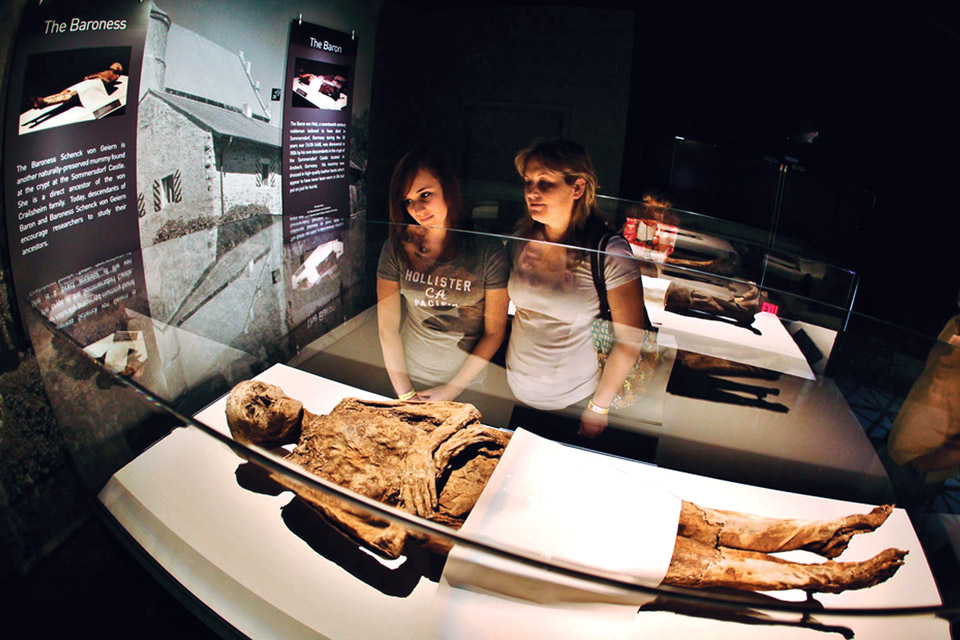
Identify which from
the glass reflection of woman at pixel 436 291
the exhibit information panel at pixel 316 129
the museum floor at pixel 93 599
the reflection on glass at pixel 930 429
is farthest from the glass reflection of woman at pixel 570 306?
the exhibit information panel at pixel 316 129

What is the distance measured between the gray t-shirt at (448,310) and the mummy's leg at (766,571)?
84 centimetres

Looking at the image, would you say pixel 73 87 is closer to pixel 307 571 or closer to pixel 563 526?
pixel 307 571

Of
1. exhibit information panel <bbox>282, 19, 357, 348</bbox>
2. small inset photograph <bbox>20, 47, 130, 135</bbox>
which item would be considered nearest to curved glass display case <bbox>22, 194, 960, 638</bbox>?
exhibit information panel <bbox>282, 19, 357, 348</bbox>

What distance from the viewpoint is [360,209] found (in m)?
2.77

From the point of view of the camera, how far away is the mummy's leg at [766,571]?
92cm

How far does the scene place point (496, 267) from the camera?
66.6 inches

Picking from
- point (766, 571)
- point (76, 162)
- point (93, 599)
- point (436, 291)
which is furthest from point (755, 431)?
point (76, 162)

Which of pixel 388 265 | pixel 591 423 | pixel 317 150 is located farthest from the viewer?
pixel 317 150

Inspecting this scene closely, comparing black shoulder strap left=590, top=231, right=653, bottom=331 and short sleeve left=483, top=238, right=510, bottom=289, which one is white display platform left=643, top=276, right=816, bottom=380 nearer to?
black shoulder strap left=590, top=231, right=653, bottom=331

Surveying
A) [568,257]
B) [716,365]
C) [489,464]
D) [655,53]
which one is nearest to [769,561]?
[489,464]

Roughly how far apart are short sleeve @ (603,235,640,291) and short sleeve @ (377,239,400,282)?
2.40 ft

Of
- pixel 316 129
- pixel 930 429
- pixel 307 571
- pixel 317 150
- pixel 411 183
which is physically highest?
pixel 316 129

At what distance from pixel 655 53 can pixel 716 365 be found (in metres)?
1.11

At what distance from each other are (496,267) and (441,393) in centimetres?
46
